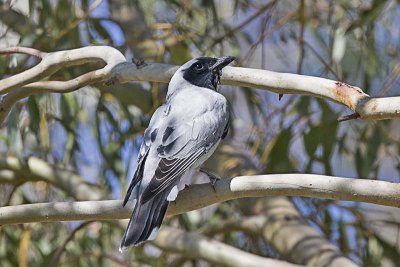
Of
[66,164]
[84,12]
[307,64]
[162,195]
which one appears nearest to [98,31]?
[84,12]

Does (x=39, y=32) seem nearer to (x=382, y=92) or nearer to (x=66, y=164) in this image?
(x=66, y=164)

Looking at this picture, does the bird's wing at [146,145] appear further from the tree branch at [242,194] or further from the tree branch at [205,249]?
the tree branch at [205,249]

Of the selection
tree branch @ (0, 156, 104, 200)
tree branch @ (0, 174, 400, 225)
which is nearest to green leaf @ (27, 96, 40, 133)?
tree branch @ (0, 156, 104, 200)

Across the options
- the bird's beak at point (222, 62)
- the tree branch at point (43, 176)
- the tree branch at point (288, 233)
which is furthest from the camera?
the tree branch at point (43, 176)

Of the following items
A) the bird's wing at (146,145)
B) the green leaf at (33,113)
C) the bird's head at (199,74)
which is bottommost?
the green leaf at (33,113)

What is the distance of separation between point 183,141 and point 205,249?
1.18 metres

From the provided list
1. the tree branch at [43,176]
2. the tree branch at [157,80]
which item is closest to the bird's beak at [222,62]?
the tree branch at [157,80]

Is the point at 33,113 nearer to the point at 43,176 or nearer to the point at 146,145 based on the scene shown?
the point at 43,176

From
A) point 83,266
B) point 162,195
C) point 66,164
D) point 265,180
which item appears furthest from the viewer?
point 66,164

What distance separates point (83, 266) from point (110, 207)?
2185 millimetres

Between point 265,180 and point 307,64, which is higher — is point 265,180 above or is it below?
above

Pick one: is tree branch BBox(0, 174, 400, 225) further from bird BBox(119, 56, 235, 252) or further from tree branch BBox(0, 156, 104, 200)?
tree branch BBox(0, 156, 104, 200)

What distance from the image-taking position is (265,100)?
5.38 meters

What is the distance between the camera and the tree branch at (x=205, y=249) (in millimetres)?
4055
